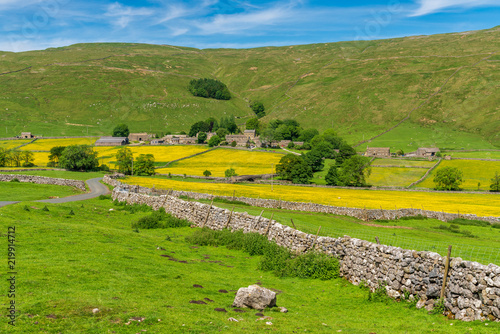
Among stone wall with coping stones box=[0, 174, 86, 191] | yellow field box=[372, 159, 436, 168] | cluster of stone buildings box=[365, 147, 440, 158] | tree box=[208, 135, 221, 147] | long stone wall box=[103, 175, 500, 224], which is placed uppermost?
tree box=[208, 135, 221, 147]

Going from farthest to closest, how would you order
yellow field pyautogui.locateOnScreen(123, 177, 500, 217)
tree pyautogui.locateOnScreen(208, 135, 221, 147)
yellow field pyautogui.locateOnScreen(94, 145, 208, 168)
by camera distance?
tree pyautogui.locateOnScreen(208, 135, 221, 147)
yellow field pyautogui.locateOnScreen(94, 145, 208, 168)
yellow field pyautogui.locateOnScreen(123, 177, 500, 217)

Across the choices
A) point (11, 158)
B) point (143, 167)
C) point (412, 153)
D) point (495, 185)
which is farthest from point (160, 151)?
point (495, 185)

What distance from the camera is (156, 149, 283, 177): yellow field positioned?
398 feet

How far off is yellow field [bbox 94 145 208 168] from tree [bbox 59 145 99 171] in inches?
1588

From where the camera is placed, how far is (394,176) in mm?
123500

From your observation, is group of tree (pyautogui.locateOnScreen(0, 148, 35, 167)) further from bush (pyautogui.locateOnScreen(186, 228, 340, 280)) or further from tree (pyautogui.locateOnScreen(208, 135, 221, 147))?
bush (pyautogui.locateOnScreen(186, 228, 340, 280))

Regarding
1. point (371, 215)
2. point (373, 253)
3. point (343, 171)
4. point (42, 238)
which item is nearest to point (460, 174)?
point (343, 171)

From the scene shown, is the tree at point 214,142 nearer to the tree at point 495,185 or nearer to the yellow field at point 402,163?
the yellow field at point 402,163

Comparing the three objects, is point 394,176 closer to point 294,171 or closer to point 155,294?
point 294,171

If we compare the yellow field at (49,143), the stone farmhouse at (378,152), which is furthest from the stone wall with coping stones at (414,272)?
the yellow field at (49,143)

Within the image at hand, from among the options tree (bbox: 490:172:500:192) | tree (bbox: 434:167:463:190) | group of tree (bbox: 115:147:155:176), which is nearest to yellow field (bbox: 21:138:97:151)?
group of tree (bbox: 115:147:155:176)

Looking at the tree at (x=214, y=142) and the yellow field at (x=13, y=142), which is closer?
the yellow field at (x=13, y=142)

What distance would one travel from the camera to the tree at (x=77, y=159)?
95062mm

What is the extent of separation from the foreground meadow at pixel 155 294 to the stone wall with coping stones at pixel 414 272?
61 centimetres
